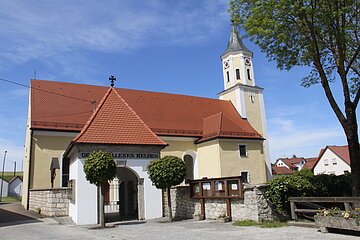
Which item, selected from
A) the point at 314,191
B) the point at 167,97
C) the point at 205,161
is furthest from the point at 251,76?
the point at 314,191

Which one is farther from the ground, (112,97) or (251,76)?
(251,76)

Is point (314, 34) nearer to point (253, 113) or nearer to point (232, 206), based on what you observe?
point (232, 206)

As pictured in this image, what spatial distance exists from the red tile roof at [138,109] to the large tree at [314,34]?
12091 millimetres

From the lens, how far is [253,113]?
35.1m

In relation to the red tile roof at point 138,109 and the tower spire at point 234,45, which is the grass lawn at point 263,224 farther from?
the tower spire at point 234,45

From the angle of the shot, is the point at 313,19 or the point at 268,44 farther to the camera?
the point at 268,44

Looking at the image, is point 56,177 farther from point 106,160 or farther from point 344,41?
point 344,41

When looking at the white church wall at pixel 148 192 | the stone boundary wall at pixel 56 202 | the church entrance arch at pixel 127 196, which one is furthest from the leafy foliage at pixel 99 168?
the stone boundary wall at pixel 56 202

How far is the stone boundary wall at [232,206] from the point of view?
13382 mm

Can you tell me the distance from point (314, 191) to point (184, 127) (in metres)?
15.9

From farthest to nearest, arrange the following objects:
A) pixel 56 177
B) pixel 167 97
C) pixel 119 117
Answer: pixel 167 97 → pixel 56 177 → pixel 119 117

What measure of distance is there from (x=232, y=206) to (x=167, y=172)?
327cm

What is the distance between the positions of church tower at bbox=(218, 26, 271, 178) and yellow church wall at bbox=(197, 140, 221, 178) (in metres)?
7.68

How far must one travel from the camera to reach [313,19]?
1445 centimetres
